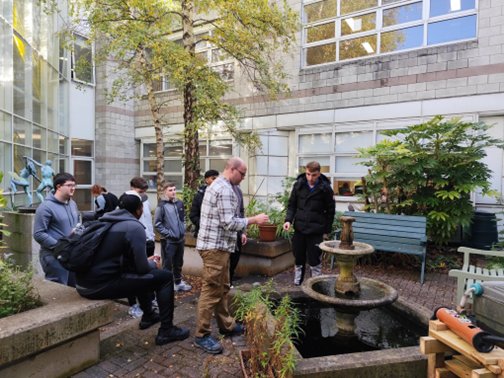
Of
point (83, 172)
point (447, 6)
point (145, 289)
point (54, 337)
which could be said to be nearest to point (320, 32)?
point (447, 6)

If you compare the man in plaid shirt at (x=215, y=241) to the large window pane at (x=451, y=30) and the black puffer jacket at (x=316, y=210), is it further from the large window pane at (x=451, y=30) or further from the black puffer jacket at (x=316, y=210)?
the large window pane at (x=451, y=30)

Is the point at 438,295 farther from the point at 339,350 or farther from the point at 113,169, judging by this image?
Answer: the point at 113,169

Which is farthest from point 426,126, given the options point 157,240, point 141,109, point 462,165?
point 141,109

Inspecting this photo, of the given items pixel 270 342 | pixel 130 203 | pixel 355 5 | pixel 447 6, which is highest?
pixel 355 5

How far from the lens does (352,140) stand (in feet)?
33.1

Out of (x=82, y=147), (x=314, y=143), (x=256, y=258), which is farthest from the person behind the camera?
(x=82, y=147)

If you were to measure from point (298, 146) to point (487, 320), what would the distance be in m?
8.32

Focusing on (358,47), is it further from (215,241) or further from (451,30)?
(215,241)

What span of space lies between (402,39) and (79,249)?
980 cm

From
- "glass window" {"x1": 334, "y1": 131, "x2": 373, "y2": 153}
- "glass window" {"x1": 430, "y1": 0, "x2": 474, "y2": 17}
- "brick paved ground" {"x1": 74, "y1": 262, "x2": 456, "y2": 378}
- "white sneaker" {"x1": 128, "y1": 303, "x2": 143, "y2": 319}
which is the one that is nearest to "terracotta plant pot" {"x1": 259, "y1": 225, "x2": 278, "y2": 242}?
"brick paved ground" {"x1": 74, "y1": 262, "x2": 456, "y2": 378}

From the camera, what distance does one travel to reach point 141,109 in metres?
15.1

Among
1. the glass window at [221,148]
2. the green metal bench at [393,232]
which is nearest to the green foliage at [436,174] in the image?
the green metal bench at [393,232]

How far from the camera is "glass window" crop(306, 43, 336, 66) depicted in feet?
34.2

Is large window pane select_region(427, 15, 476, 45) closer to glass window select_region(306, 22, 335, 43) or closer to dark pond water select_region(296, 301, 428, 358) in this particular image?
glass window select_region(306, 22, 335, 43)
